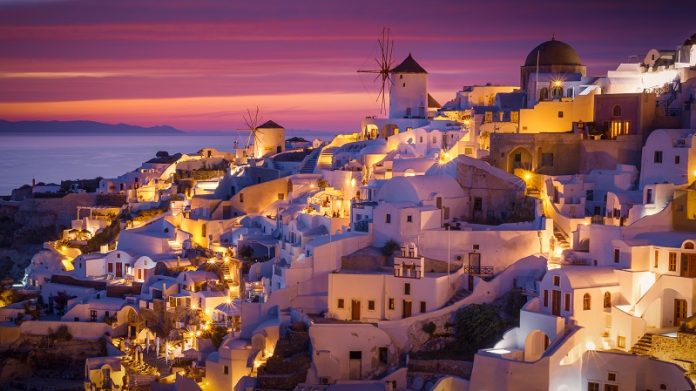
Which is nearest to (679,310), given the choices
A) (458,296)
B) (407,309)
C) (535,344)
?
(535,344)

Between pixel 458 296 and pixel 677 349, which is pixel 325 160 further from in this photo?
pixel 677 349

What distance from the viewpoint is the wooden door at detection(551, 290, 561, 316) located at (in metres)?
21.9

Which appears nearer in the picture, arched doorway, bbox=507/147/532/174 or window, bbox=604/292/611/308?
window, bbox=604/292/611/308

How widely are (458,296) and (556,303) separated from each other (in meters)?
3.55

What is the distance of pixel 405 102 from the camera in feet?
131

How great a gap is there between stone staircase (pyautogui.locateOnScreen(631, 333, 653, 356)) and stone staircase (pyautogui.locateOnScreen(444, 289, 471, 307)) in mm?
4951

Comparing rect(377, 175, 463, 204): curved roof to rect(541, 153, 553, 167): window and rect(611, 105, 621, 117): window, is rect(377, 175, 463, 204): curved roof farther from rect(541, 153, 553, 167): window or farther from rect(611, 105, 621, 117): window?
rect(611, 105, 621, 117): window

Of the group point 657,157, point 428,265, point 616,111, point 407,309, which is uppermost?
point 616,111

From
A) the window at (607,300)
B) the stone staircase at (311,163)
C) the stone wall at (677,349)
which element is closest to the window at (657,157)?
the window at (607,300)

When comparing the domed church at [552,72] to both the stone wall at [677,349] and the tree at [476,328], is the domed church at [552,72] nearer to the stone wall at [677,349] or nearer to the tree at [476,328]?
the tree at [476,328]

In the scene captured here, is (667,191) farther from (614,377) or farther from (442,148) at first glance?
(442,148)

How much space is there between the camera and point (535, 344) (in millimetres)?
21766

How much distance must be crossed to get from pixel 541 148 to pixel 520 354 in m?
9.90

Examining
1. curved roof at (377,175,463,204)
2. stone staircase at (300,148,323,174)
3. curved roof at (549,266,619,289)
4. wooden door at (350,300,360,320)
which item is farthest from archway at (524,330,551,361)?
stone staircase at (300,148,323,174)
